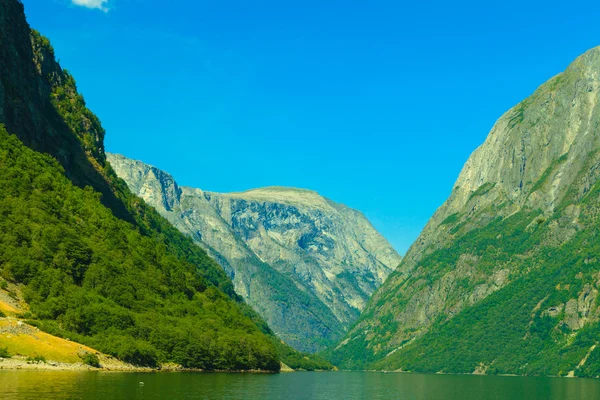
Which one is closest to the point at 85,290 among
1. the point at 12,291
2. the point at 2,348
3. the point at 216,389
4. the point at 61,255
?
the point at 61,255

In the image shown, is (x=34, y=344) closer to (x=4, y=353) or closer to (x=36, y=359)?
(x=36, y=359)

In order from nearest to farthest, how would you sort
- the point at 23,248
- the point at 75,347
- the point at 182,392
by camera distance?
the point at 182,392
the point at 75,347
the point at 23,248

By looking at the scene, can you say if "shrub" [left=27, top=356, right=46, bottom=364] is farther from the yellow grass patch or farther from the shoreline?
Result: the yellow grass patch

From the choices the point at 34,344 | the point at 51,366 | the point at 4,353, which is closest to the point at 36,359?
the point at 51,366

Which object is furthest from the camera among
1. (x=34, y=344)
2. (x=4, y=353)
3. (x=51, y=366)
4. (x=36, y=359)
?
(x=34, y=344)

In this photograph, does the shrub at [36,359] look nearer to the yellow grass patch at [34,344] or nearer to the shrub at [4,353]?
the yellow grass patch at [34,344]

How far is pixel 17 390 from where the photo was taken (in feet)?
327

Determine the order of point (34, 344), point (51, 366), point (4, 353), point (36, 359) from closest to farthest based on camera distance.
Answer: point (4, 353) < point (36, 359) < point (51, 366) < point (34, 344)

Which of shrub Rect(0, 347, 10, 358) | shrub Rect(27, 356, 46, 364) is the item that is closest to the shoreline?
shrub Rect(27, 356, 46, 364)

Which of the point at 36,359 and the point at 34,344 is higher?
the point at 34,344

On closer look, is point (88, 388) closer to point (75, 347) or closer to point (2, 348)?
point (2, 348)

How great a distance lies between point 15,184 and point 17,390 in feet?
362

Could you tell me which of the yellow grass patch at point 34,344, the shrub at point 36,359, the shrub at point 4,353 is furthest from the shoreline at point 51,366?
the yellow grass patch at point 34,344

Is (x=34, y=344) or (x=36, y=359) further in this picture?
(x=34, y=344)
